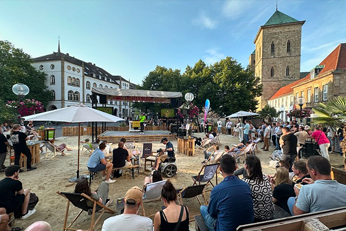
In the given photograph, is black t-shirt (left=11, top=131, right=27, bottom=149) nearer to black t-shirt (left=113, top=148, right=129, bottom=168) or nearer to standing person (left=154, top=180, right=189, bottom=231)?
black t-shirt (left=113, top=148, right=129, bottom=168)

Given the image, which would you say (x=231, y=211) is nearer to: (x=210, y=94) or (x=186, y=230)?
(x=186, y=230)

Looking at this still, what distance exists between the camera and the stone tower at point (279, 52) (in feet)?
124

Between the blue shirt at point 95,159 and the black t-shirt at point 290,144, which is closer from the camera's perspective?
the blue shirt at point 95,159

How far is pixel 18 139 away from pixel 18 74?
34.3 metres

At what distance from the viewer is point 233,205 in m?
1.82

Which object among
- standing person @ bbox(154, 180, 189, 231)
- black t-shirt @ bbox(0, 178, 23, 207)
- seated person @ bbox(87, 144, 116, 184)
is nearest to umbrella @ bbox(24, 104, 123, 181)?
seated person @ bbox(87, 144, 116, 184)

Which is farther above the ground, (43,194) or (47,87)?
(47,87)

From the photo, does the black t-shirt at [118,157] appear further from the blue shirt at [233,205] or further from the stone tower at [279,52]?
the stone tower at [279,52]

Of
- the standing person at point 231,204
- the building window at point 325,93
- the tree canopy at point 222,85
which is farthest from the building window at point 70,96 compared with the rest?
the building window at point 325,93

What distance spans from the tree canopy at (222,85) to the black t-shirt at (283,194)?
66.7 ft

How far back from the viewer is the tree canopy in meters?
22.2

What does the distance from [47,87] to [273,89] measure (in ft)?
168

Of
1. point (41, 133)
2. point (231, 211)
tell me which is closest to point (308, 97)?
point (231, 211)

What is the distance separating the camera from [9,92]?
80.9 feet
